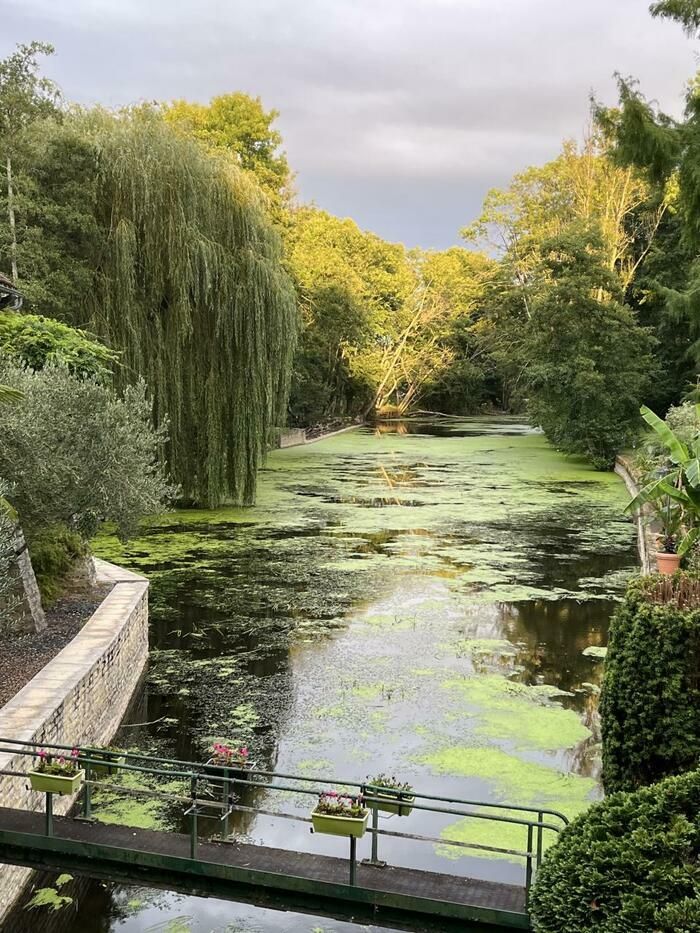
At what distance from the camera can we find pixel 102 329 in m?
17.3

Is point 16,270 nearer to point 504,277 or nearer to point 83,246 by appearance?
point 83,246

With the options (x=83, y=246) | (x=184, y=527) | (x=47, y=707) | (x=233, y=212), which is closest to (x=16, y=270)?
(x=83, y=246)

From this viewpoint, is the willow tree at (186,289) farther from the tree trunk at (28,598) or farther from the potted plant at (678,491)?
the potted plant at (678,491)

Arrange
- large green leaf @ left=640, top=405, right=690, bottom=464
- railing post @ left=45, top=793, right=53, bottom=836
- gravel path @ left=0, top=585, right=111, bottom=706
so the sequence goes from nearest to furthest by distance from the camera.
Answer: railing post @ left=45, top=793, right=53, bottom=836 < gravel path @ left=0, top=585, right=111, bottom=706 < large green leaf @ left=640, top=405, right=690, bottom=464

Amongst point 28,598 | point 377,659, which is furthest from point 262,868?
point 377,659

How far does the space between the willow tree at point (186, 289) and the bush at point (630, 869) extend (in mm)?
14806

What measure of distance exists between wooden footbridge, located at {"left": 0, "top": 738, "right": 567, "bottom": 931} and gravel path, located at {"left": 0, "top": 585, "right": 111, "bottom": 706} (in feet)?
7.75

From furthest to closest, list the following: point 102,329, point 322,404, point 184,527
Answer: point 322,404 → point 184,527 → point 102,329

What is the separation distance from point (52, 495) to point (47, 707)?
3.68 meters

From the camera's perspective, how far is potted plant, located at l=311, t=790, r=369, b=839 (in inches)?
202

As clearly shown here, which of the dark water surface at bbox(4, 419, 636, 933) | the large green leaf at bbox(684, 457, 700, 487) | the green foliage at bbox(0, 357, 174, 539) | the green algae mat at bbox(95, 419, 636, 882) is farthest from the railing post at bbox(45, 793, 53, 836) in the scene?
the large green leaf at bbox(684, 457, 700, 487)

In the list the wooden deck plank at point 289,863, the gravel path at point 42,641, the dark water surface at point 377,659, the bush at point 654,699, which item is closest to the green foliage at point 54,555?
the gravel path at point 42,641

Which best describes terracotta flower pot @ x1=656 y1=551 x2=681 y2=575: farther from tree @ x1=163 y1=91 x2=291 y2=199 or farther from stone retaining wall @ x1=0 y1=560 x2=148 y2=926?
tree @ x1=163 y1=91 x2=291 y2=199

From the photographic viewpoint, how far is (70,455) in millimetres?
10461
